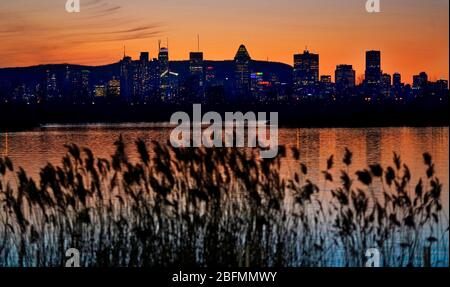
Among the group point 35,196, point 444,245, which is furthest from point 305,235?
point 35,196

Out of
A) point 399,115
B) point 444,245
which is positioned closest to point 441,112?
point 399,115

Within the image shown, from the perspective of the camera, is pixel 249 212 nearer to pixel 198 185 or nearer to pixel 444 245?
pixel 198 185

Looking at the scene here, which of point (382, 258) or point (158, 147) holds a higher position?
point (158, 147)

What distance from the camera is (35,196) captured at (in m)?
12.9

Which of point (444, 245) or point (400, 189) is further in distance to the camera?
point (444, 245)

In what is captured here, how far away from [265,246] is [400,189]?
7.31 feet

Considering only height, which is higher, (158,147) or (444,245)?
(158,147)

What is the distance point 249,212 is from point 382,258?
2.21m

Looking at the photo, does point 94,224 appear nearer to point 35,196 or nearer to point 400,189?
point 35,196

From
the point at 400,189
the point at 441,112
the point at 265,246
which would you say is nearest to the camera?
the point at 400,189
